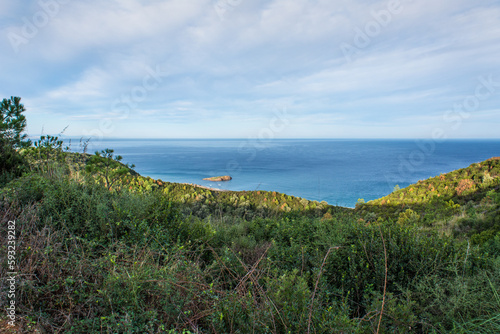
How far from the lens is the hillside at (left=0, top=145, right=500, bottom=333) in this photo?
6.12ft

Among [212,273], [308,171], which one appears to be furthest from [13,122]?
[308,171]

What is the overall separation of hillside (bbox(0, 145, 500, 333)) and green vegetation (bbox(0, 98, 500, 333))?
2 centimetres

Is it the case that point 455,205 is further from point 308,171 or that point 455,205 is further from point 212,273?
point 308,171

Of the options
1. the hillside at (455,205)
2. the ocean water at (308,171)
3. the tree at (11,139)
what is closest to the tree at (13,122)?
the tree at (11,139)

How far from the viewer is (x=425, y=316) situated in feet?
7.71

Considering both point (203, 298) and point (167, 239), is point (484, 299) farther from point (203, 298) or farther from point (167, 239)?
point (167, 239)

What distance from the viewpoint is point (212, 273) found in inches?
121

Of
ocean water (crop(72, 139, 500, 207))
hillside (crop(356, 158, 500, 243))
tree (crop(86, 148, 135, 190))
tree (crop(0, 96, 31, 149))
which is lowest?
Answer: ocean water (crop(72, 139, 500, 207))

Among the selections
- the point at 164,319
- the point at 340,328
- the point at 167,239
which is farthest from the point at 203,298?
the point at 167,239

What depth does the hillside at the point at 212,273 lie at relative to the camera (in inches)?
73.4

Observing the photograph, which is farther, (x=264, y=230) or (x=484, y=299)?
(x=264, y=230)

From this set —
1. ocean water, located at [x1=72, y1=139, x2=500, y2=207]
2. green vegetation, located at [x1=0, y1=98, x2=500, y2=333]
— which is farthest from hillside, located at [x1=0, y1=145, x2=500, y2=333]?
ocean water, located at [x1=72, y1=139, x2=500, y2=207]

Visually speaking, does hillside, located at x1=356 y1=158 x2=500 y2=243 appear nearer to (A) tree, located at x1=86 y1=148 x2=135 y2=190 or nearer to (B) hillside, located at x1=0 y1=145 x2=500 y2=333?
(B) hillside, located at x1=0 y1=145 x2=500 y2=333

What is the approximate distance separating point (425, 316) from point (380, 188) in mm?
35770
